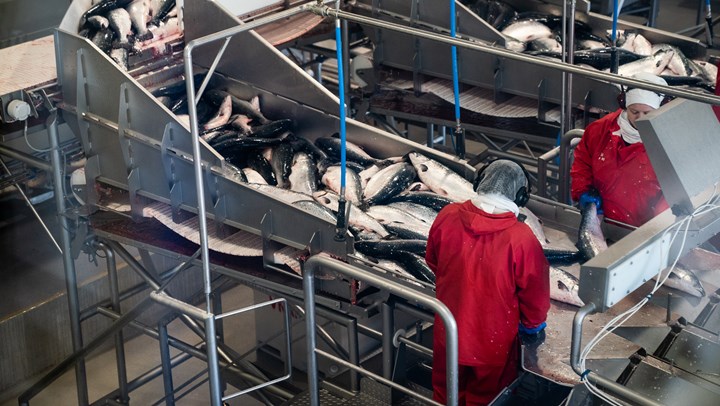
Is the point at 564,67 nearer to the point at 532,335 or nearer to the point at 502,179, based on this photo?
the point at 502,179

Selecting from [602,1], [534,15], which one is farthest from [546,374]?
[602,1]

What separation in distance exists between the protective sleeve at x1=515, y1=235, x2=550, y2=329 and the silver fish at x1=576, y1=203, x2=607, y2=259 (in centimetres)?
65

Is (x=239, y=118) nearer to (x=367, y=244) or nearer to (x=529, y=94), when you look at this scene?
(x=367, y=244)

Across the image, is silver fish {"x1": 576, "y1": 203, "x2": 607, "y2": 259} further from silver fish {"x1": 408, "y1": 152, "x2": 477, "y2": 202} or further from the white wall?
the white wall

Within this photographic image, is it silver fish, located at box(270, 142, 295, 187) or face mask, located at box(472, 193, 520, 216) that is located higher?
face mask, located at box(472, 193, 520, 216)

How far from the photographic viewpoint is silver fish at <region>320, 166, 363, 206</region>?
577 centimetres

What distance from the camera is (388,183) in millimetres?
5824

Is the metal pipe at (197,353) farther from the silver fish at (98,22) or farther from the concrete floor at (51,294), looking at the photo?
the silver fish at (98,22)

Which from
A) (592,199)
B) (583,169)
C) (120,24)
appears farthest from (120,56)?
(592,199)

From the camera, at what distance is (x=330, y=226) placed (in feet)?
16.9

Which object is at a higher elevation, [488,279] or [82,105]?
[82,105]

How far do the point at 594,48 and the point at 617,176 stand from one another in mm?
2204

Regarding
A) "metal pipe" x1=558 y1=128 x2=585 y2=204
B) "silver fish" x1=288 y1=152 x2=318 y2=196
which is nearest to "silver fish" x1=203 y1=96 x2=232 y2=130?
"silver fish" x1=288 y1=152 x2=318 y2=196

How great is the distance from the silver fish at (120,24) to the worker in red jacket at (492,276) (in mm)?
2927
